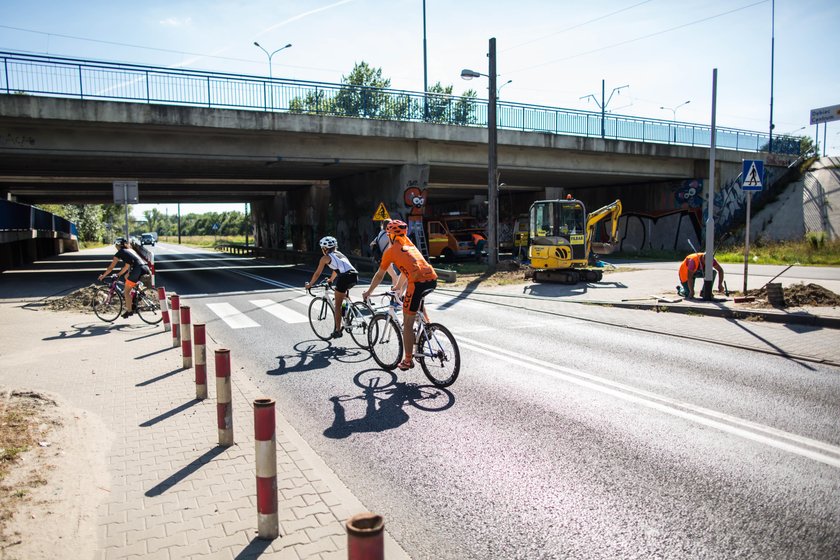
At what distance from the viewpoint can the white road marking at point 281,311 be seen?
12.5m

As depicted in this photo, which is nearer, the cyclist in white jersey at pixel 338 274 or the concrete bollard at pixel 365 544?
the concrete bollard at pixel 365 544

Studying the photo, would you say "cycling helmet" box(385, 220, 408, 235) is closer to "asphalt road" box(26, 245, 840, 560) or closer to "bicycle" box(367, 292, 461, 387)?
"bicycle" box(367, 292, 461, 387)

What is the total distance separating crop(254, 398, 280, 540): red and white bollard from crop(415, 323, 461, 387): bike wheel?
139 inches

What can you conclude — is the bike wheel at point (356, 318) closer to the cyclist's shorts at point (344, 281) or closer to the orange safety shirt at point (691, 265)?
the cyclist's shorts at point (344, 281)

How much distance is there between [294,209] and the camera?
38.6 meters

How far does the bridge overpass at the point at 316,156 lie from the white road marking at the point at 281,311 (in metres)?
7.83

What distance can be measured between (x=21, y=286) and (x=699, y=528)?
22.3m

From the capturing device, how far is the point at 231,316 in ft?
43.4

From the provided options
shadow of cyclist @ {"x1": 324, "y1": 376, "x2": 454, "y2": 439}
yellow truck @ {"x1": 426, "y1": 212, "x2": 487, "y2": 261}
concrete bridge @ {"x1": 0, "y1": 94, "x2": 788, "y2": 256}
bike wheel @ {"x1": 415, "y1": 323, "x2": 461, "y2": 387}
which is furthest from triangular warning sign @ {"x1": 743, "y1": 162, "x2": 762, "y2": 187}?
yellow truck @ {"x1": 426, "y1": 212, "x2": 487, "y2": 261}

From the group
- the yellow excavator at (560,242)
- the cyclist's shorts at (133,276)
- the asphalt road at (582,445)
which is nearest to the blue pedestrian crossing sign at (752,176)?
the asphalt road at (582,445)

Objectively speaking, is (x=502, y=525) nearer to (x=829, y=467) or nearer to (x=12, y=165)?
(x=829, y=467)

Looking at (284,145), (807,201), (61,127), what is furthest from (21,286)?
(807,201)

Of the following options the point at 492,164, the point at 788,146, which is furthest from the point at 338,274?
the point at 788,146

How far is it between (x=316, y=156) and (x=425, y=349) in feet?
58.7
